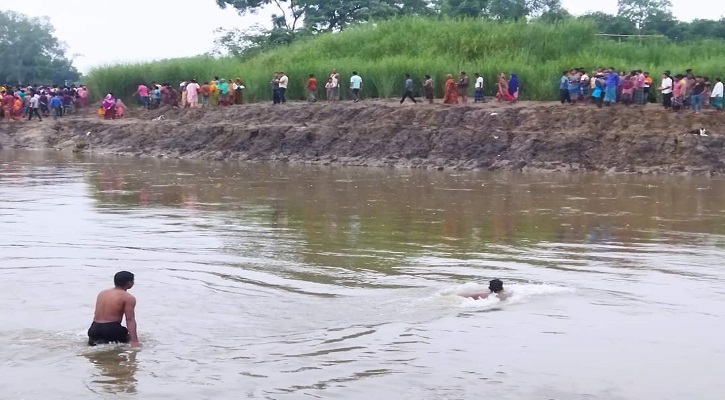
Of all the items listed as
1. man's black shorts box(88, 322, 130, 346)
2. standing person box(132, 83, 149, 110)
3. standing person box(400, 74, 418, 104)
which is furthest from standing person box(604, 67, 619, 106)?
man's black shorts box(88, 322, 130, 346)

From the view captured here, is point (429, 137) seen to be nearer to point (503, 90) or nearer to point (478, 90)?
point (478, 90)

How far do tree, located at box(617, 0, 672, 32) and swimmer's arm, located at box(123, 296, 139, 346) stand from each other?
149ft

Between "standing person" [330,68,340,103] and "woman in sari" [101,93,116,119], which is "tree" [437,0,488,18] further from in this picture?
"woman in sari" [101,93,116,119]

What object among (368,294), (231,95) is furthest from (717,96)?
(368,294)

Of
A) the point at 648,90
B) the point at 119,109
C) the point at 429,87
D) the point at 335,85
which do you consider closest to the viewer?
the point at 648,90

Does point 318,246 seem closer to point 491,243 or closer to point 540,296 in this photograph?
point 491,243

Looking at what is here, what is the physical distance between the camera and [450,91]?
31.4m

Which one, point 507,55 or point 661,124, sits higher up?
point 507,55

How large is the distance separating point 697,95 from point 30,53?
47.3m

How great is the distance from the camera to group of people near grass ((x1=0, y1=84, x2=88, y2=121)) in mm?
38750

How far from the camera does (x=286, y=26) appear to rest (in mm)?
48812

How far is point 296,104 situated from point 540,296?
2330cm

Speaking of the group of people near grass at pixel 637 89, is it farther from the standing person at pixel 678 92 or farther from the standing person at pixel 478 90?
the standing person at pixel 478 90

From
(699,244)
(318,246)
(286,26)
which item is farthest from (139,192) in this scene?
(286,26)
